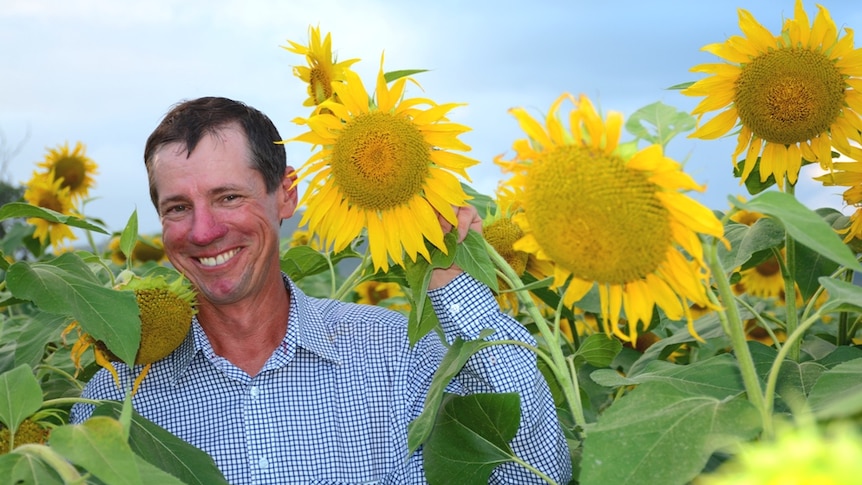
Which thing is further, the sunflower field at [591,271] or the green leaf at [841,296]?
the green leaf at [841,296]

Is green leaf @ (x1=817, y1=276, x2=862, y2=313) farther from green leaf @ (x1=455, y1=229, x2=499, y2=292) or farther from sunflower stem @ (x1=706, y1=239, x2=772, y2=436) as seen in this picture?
green leaf @ (x1=455, y1=229, x2=499, y2=292)

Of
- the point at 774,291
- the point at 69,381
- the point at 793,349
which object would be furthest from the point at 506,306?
the point at 774,291

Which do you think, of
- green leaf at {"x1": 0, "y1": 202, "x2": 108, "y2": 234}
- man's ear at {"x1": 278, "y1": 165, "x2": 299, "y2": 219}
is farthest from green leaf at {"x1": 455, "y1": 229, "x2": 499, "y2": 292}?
man's ear at {"x1": 278, "y1": 165, "x2": 299, "y2": 219}

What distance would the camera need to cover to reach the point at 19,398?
1.35 meters

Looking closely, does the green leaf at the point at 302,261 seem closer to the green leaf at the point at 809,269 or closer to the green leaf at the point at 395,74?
the green leaf at the point at 395,74

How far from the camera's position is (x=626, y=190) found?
103 cm

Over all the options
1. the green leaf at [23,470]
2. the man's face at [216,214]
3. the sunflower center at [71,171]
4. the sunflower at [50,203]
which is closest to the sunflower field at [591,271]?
the green leaf at [23,470]

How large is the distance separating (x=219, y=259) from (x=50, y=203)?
273 cm

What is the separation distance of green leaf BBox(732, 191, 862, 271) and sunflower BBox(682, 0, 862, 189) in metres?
0.95

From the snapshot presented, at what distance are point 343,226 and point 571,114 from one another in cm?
65

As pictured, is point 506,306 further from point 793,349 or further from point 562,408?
point 793,349

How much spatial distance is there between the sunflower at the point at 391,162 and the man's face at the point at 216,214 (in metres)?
0.71

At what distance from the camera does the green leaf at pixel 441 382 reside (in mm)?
1492

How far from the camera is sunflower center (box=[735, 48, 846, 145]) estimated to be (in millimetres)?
1912
